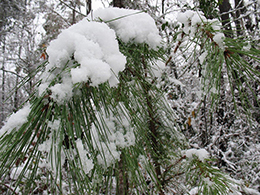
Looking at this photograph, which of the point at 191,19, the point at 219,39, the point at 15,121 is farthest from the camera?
the point at 191,19

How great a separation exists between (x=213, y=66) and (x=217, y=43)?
0.24ft

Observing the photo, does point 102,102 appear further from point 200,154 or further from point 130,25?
point 200,154

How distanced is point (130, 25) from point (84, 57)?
0.98 feet

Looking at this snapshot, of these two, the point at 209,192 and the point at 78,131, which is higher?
the point at 78,131

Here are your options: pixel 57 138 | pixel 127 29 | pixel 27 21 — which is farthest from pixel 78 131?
pixel 27 21

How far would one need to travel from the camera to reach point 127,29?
0.57m

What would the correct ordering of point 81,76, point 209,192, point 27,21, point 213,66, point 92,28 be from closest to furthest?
point 81,76 < point 92,28 < point 213,66 < point 209,192 < point 27,21

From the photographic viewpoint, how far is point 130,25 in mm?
575

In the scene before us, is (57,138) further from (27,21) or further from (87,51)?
(27,21)

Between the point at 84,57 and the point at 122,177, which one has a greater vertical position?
the point at 84,57

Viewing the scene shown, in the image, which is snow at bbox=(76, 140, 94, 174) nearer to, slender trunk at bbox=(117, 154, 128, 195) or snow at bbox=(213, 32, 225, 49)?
slender trunk at bbox=(117, 154, 128, 195)

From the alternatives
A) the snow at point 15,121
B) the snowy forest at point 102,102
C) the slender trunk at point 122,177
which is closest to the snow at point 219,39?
the snowy forest at point 102,102

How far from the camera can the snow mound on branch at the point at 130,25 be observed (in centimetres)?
56

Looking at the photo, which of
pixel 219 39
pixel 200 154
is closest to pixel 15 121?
pixel 219 39
